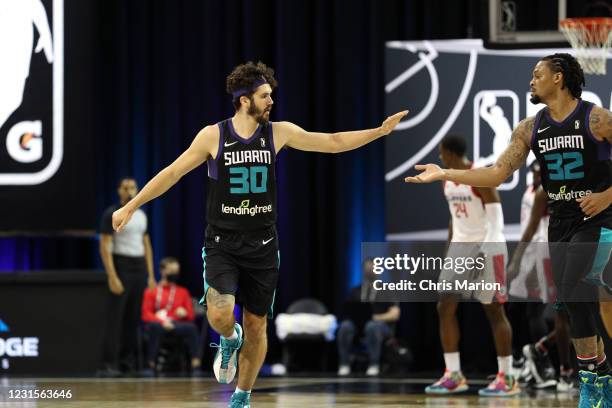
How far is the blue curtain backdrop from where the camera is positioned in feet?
39.7

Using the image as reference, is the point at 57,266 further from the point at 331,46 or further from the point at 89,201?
the point at 331,46

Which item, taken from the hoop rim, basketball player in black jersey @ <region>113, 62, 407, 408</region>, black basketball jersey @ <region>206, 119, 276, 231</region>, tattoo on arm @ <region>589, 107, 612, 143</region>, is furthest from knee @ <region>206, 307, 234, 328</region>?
the hoop rim

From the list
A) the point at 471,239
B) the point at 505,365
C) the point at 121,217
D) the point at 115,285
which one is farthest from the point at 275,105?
→ the point at 121,217

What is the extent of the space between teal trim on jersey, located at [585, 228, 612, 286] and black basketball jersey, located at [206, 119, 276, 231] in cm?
171

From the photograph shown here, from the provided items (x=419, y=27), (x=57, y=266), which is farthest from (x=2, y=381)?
(x=419, y=27)

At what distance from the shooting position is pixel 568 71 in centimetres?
572

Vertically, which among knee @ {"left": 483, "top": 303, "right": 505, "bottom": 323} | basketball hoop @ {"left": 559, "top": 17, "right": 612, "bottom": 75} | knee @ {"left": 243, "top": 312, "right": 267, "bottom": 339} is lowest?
knee @ {"left": 483, "top": 303, "right": 505, "bottom": 323}

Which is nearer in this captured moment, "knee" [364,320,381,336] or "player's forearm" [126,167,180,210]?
"player's forearm" [126,167,180,210]

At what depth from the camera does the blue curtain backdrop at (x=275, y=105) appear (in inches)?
476

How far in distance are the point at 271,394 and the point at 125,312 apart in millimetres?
2966

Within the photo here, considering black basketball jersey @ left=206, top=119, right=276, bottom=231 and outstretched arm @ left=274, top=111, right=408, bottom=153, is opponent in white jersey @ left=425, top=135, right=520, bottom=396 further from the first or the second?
black basketball jersey @ left=206, top=119, right=276, bottom=231

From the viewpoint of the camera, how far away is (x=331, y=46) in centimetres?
1221

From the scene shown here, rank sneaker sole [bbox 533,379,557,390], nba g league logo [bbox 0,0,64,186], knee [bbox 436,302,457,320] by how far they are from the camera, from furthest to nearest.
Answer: nba g league logo [bbox 0,0,64,186] → sneaker sole [bbox 533,379,557,390] → knee [bbox 436,302,457,320]

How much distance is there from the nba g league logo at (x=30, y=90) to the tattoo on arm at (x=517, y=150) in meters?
6.14
